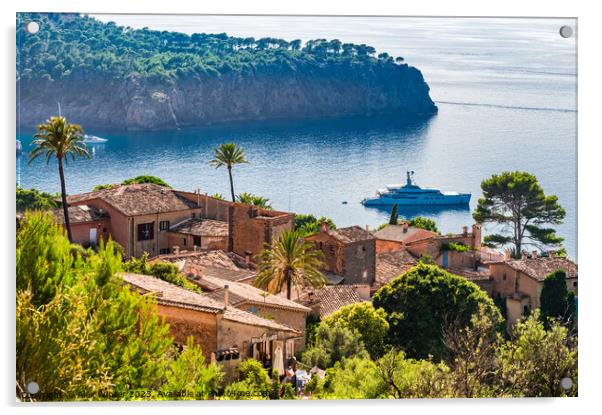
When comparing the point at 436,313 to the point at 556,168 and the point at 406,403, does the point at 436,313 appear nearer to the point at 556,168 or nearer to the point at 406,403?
the point at 556,168

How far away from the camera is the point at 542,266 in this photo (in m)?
17.8

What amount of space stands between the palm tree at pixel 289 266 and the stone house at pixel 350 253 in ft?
4.15

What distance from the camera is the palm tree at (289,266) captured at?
18812 millimetres

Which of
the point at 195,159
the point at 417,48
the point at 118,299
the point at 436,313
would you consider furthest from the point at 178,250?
the point at 118,299

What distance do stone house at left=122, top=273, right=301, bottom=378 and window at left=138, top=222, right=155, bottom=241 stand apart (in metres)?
4.28

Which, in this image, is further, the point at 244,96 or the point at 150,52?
the point at 244,96

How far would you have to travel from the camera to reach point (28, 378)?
13406mm

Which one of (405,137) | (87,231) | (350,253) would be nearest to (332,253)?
(350,253)

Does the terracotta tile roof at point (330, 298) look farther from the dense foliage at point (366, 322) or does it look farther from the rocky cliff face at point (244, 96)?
the rocky cliff face at point (244, 96)

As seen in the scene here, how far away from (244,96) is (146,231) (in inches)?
103

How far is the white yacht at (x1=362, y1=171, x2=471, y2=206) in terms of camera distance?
1889 centimetres

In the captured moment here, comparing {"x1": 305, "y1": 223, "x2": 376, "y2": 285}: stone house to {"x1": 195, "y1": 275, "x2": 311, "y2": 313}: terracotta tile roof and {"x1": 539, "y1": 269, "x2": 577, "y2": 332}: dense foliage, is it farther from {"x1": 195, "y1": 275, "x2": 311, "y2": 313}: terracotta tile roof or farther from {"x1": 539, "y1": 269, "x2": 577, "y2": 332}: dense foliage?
{"x1": 539, "y1": 269, "x2": 577, "y2": 332}: dense foliage

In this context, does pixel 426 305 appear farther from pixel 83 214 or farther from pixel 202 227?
pixel 202 227

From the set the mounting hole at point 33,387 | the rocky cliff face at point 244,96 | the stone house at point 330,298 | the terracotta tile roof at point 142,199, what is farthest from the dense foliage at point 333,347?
the mounting hole at point 33,387
